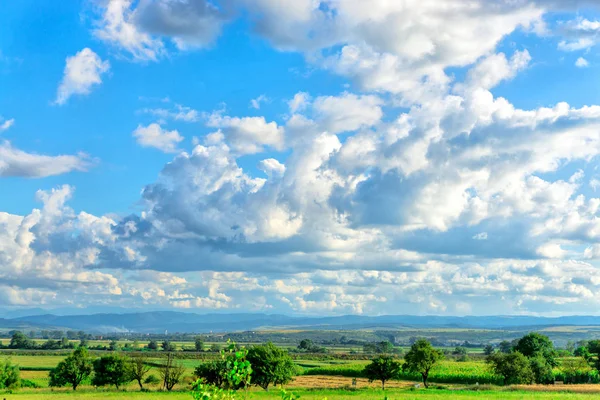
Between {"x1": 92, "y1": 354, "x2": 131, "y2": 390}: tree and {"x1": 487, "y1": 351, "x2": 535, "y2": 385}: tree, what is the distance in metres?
61.4

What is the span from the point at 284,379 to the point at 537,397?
120ft

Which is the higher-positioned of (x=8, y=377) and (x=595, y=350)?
(x=595, y=350)

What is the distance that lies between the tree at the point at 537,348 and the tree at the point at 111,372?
241 feet

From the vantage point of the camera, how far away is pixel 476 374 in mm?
117500

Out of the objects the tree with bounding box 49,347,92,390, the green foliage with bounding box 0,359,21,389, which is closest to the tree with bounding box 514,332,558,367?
the tree with bounding box 49,347,92,390

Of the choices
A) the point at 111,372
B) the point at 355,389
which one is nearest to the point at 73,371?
the point at 111,372

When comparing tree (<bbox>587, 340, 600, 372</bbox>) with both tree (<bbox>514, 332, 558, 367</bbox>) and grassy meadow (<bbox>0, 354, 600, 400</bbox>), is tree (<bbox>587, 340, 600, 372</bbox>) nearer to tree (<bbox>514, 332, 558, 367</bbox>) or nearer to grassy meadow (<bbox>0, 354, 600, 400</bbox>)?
tree (<bbox>514, 332, 558, 367</bbox>)

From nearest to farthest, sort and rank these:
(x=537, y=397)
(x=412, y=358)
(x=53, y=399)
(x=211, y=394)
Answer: (x=211, y=394) → (x=537, y=397) → (x=53, y=399) → (x=412, y=358)

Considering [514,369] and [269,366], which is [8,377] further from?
[514,369]

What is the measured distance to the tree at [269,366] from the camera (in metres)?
92.7

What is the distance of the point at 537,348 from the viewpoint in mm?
121812

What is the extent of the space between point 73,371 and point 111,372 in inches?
288

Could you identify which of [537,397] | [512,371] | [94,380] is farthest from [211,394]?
[94,380]

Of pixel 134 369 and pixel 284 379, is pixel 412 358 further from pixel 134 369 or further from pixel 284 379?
pixel 134 369
